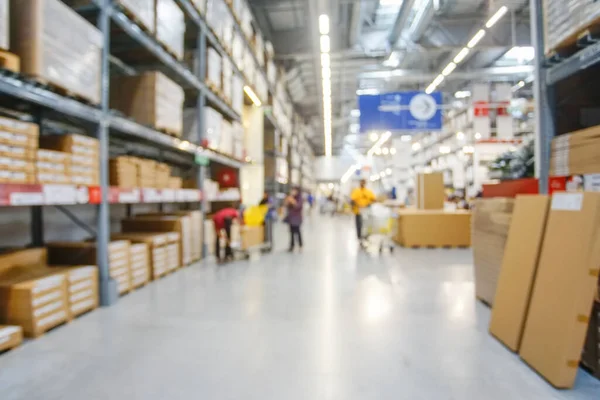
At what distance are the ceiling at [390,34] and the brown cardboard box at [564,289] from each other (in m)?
7.14

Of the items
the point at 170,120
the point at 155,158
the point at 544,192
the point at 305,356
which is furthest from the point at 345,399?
the point at 155,158

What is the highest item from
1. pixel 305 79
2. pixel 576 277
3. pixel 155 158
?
pixel 305 79

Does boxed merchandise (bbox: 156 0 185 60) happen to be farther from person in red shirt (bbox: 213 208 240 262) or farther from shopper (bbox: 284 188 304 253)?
shopper (bbox: 284 188 304 253)

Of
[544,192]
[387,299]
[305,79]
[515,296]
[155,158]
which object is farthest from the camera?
[305,79]

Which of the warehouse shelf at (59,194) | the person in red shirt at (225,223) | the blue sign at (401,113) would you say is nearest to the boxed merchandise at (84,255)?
the warehouse shelf at (59,194)

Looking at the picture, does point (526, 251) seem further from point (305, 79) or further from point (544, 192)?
point (305, 79)

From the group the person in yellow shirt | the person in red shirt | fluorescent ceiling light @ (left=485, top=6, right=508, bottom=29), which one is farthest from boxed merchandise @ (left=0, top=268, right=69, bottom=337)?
fluorescent ceiling light @ (left=485, top=6, right=508, bottom=29)

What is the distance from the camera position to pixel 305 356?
105 inches

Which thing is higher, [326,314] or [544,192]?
[544,192]

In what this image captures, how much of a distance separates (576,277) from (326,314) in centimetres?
209

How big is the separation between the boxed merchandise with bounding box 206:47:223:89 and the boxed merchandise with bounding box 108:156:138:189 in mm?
2671

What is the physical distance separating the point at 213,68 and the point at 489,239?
5542 mm

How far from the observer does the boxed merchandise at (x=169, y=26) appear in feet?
16.6

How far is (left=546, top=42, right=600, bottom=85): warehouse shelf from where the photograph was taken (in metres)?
2.69
